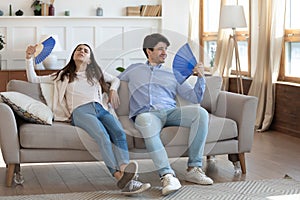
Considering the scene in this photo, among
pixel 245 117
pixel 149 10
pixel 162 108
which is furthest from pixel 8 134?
pixel 149 10

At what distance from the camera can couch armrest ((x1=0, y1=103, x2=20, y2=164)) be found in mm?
4094

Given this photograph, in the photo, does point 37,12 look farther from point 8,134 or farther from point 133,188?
point 133,188

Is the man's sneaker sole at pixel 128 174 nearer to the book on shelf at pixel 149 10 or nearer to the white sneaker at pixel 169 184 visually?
the white sneaker at pixel 169 184

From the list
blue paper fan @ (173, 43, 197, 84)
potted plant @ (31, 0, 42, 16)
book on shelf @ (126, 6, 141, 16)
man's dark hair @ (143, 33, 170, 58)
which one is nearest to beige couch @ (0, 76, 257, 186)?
blue paper fan @ (173, 43, 197, 84)

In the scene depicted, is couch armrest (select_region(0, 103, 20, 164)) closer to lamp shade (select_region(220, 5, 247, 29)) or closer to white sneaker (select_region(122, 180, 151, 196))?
white sneaker (select_region(122, 180, 151, 196))

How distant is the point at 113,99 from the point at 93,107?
25cm

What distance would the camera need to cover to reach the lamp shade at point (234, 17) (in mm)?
6797

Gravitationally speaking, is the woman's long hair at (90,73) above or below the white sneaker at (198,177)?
above

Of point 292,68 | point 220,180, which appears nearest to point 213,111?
point 220,180

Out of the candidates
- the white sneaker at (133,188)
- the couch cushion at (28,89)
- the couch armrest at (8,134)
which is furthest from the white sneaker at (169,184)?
the couch cushion at (28,89)

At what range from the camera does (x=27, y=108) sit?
4207 millimetres

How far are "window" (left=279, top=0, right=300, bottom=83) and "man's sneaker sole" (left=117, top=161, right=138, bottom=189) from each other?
10.4 ft

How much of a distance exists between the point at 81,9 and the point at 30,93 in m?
4.06

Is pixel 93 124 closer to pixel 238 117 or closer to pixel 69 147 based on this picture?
pixel 69 147
